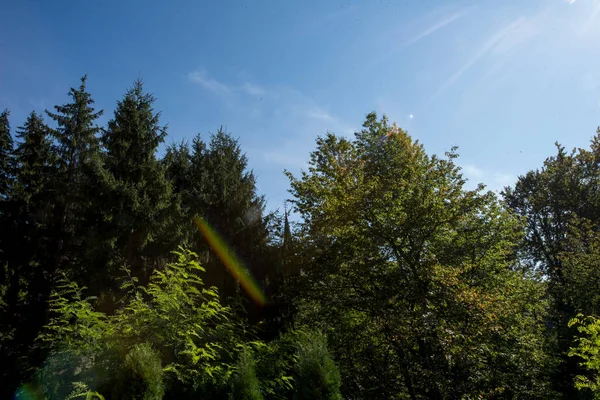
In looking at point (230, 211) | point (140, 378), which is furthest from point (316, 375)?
point (230, 211)

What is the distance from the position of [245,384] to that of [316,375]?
4.10ft

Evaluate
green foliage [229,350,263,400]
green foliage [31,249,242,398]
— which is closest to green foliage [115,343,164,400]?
green foliage [31,249,242,398]

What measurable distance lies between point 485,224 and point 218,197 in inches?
435

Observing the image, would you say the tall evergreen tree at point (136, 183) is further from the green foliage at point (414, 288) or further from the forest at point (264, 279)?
the green foliage at point (414, 288)

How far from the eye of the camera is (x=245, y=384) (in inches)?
214

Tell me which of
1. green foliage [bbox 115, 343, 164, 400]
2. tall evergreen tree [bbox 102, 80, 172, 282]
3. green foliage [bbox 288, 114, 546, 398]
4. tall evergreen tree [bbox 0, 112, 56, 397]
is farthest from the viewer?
tall evergreen tree [bbox 0, 112, 56, 397]

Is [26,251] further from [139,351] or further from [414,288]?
[414,288]

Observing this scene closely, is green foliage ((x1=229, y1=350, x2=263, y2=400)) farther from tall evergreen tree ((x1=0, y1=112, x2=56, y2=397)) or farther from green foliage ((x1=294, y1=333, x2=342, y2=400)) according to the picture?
tall evergreen tree ((x1=0, y1=112, x2=56, y2=397))

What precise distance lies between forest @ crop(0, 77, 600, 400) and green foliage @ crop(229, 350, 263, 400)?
0.02 meters

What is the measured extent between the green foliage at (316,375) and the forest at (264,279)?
0.02 m

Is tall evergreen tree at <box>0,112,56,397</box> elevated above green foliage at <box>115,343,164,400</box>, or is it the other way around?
tall evergreen tree at <box>0,112,56,397</box>

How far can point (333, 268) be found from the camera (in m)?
8.87

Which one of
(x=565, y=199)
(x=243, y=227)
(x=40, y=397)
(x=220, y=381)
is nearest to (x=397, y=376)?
(x=220, y=381)

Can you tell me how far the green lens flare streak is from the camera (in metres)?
13.8
